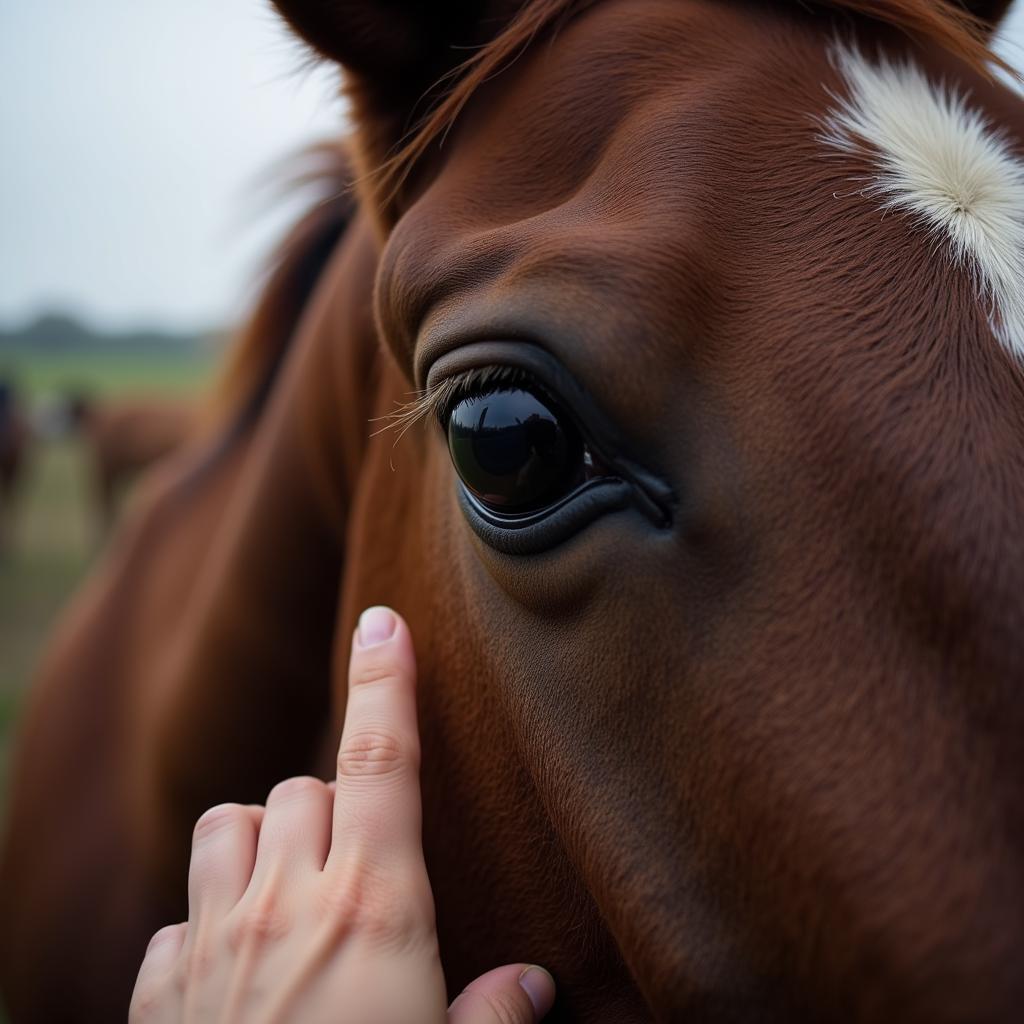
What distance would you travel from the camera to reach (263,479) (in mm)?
2102

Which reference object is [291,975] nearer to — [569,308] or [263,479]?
[569,308]

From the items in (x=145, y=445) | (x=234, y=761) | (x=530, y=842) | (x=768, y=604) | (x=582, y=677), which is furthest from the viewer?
(x=145, y=445)

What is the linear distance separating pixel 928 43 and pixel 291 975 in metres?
1.36

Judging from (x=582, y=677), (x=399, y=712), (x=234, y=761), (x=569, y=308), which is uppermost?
(x=569, y=308)

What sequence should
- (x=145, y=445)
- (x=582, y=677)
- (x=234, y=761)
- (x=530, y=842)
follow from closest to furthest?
(x=582, y=677)
(x=530, y=842)
(x=234, y=761)
(x=145, y=445)

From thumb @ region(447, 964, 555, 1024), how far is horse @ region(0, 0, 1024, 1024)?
1.6 inches

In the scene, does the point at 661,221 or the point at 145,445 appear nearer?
the point at 661,221

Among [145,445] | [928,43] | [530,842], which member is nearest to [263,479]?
[530,842]

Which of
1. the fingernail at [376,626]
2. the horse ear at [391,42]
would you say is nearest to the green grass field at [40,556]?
the horse ear at [391,42]

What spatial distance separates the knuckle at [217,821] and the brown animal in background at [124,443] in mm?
12510

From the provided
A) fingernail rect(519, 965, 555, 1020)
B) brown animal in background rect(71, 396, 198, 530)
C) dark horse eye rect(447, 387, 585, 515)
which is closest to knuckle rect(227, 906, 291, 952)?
fingernail rect(519, 965, 555, 1020)

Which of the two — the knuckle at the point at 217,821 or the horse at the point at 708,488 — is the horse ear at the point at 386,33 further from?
the knuckle at the point at 217,821

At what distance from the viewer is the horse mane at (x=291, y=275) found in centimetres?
249

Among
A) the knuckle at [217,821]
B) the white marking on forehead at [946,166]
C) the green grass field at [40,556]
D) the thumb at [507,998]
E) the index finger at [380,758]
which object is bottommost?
the green grass field at [40,556]
